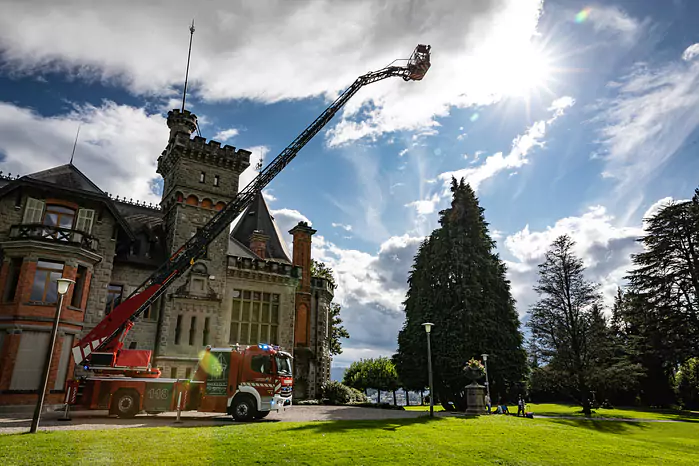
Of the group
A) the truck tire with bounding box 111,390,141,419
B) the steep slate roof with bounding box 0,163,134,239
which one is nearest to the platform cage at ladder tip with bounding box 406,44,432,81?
the steep slate roof with bounding box 0,163,134,239

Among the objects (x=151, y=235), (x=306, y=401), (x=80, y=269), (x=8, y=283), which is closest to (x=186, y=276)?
(x=151, y=235)

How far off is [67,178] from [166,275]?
26.6 ft

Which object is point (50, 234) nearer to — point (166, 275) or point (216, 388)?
point (166, 275)

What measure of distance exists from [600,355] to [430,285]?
14.2m

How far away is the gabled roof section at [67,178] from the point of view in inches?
930

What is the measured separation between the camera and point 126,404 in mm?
18234

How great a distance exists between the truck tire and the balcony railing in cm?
929

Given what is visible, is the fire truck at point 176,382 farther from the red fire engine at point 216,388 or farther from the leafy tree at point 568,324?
the leafy tree at point 568,324

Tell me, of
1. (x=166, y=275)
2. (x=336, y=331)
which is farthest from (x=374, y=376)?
(x=166, y=275)

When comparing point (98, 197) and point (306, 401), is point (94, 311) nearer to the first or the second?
point (98, 197)

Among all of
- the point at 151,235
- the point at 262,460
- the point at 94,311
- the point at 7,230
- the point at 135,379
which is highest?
the point at 151,235

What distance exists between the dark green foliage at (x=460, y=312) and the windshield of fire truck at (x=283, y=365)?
17.2 meters

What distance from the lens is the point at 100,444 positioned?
1083 centimetres

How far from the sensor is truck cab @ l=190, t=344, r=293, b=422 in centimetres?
1820
